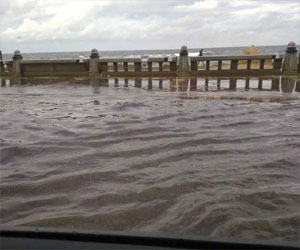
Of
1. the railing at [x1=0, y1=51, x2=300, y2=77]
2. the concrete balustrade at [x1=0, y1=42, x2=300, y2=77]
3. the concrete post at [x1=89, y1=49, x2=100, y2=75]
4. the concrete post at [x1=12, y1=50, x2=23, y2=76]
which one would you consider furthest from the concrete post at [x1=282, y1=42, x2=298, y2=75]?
the concrete post at [x1=12, y1=50, x2=23, y2=76]

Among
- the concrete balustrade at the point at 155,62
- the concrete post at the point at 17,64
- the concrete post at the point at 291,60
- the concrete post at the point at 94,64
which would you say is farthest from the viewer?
the concrete post at the point at 17,64

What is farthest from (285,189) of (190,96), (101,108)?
(190,96)

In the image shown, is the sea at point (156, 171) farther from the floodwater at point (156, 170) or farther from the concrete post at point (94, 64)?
the concrete post at point (94, 64)

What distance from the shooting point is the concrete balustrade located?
17859 millimetres

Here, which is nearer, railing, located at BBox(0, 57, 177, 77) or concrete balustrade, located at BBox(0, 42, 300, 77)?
concrete balustrade, located at BBox(0, 42, 300, 77)

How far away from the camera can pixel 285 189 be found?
12.5 ft

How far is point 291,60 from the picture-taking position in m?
17.3

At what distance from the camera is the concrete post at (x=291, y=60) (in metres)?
17.2

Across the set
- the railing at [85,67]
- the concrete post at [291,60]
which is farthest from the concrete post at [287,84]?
the railing at [85,67]

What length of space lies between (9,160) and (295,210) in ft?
12.4

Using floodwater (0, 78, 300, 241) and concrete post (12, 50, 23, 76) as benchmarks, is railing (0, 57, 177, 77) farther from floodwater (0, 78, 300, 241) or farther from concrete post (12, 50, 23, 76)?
floodwater (0, 78, 300, 241)

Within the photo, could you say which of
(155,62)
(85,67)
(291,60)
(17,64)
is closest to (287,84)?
(291,60)

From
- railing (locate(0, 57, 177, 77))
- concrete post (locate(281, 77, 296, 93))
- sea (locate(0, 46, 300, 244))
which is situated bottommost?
sea (locate(0, 46, 300, 244))

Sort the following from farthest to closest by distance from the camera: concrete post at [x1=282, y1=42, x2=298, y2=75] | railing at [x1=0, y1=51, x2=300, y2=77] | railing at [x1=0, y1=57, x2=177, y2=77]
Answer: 1. railing at [x1=0, y1=57, x2=177, y2=77]
2. railing at [x1=0, y1=51, x2=300, y2=77]
3. concrete post at [x1=282, y1=42, x2=298, y2=75]
